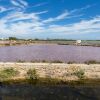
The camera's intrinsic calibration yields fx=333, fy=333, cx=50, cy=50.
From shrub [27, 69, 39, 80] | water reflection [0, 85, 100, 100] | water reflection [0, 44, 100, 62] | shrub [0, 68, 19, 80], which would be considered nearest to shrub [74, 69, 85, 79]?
water reflection [0, 85, 100, 100]

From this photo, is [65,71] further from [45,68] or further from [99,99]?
[99,99]

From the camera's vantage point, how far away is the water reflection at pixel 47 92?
883 inches

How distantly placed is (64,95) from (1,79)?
6.85 meters

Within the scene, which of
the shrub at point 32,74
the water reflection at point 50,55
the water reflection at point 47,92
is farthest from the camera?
the water reflection at point 50,55

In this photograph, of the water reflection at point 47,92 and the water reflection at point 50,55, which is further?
the water reflection at point 50,55

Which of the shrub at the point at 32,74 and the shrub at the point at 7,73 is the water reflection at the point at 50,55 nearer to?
the shrub at the point at 7,73

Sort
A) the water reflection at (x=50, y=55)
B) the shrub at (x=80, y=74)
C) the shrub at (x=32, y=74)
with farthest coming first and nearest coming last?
the water reflection at (x=50, y=55)
the shrub at (x=80, y=74)
the shrub at (x=32, y=74)

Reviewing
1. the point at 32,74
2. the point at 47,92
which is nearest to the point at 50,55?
the point at 32,74

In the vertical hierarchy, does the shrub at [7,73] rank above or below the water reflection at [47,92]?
above

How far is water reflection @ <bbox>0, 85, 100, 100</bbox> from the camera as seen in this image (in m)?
22.4

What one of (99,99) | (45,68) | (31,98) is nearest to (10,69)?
(45,68)

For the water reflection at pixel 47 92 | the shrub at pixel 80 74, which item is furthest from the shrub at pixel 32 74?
the shrub at pixel 80 74

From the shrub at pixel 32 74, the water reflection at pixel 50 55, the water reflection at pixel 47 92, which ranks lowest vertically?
the water reflection at pixel 47 92

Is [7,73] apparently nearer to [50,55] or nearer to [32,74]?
[32,74]
